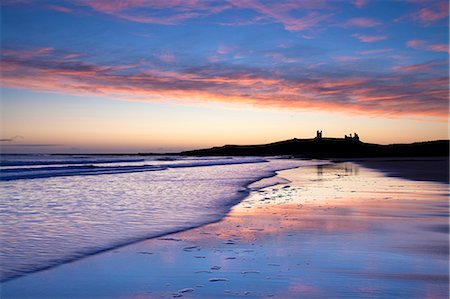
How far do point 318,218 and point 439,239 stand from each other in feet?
8.53

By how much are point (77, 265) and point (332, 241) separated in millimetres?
3973

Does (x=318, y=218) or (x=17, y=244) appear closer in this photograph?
(x=17, y=244)

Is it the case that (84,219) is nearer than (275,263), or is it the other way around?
(275,263)

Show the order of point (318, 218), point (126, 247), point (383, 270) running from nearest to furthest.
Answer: point (383, 270), point (126, 247), point (318, 218)

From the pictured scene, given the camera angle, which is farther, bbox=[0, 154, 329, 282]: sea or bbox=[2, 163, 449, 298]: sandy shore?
bbox=[0, 154, 329, 282]: sea

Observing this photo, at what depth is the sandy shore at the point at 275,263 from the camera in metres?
4.55

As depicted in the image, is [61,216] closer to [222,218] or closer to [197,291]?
[222,218]

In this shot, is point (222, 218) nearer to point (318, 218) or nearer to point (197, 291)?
point (318, 218)

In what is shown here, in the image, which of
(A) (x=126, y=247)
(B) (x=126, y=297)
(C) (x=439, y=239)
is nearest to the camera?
(B) (x=126, y=297)

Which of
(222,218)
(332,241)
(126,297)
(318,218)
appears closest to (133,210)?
(222,218)

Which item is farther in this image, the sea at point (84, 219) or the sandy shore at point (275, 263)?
the sea at point (84, 219)

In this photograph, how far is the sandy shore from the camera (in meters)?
4.55

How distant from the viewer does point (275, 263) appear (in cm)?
556

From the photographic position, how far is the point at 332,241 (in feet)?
22.4
